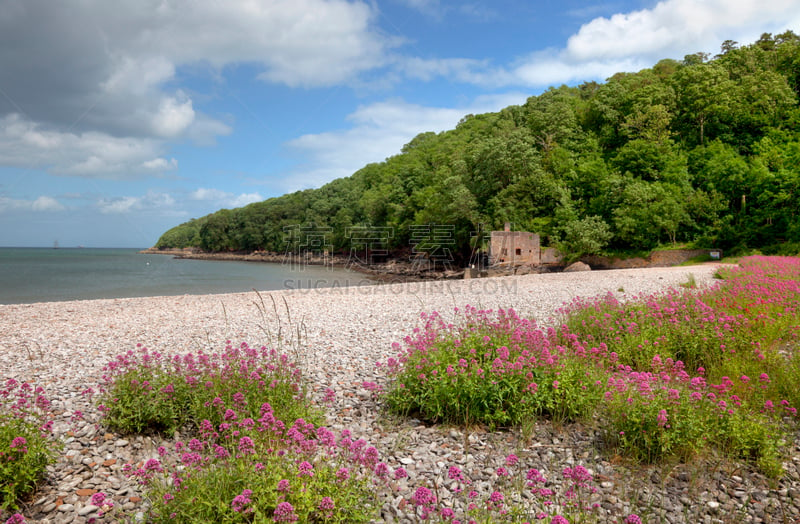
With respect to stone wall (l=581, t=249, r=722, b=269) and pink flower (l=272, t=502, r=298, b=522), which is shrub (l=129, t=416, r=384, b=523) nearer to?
pink flower (l=272, t=502, r=298, b=522)

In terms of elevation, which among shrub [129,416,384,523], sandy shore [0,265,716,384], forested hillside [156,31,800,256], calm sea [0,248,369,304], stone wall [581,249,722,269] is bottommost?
calm sea [0,248,369,304]

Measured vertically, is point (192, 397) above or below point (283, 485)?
below

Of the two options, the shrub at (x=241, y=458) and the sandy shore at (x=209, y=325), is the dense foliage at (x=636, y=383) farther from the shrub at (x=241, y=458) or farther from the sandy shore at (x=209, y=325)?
the sandy shore at (x=209, y=325)

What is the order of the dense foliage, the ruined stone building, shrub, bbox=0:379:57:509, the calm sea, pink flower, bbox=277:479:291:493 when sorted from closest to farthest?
pink flower, bbox=277:479:291:493, shrub, bbox=0:379:57:509, the dense foliage, the calm sea, the ruined stone building

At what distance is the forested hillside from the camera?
31.0 metres

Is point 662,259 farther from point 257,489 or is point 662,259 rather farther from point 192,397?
point 257,489

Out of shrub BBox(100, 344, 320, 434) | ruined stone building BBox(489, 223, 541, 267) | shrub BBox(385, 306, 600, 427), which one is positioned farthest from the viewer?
ruined stone building BBox(489, 223, 541, 267)

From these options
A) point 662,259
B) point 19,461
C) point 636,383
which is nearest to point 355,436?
point 19,461

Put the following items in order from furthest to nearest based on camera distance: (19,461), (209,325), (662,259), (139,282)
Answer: (139,282) → (662,259) → (209,325) → (19,461)

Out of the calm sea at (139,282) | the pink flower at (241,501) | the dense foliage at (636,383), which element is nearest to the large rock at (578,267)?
the calm sea at (139,282)

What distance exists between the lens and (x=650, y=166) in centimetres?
3803

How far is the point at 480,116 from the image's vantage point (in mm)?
84750

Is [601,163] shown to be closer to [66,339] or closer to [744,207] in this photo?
[744,207]

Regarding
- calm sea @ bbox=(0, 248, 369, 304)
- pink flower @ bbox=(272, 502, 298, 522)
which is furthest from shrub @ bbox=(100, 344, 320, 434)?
calm sea @ bbox=(0, 248, 369, 304)
